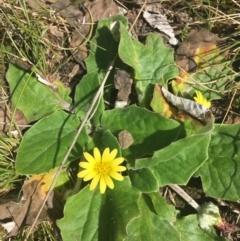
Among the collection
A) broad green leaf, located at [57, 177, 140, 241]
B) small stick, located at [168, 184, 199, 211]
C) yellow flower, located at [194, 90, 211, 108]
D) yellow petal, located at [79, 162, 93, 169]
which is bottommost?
small stick, located at [168, 184, 199, 211]

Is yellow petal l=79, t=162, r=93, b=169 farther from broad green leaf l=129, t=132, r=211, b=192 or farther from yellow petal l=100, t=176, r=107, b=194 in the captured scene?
broad green leaf l=129, t=132, r=211, b=192

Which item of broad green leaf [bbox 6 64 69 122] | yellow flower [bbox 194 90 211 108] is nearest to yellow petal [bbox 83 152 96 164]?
broad green leaf [bbox 6 64 69 122]

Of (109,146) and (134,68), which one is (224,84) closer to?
(134,68)

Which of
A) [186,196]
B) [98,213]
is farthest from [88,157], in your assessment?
[186,196]

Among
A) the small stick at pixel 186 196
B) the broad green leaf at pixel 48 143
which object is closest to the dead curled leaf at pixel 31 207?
the broad green leaf at pixel 48 143

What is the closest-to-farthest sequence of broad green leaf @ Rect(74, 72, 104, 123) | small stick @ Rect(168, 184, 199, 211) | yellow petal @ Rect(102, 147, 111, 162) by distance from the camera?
yellow petal @ Rect(102, 147, 111, 162)
broad green leaf @ Rect(74, 72, 104, 123)
small stick @ Rect(168, 184, 199, 211)

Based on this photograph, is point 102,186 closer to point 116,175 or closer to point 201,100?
point 116,175

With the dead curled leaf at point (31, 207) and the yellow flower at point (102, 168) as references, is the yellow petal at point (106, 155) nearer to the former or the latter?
the yellow flower at point (102, 168)

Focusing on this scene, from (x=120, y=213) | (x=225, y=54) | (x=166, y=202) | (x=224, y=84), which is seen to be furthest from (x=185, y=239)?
(x=225, y=54)
